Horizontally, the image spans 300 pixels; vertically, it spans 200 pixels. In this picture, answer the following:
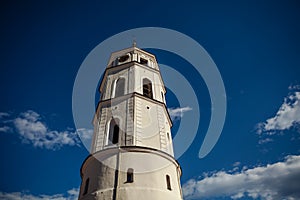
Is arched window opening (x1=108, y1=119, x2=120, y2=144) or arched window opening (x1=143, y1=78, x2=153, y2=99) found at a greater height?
arched window opening (x1=143, y1=78, x2=153, y2=99)

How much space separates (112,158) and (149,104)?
17.6ft

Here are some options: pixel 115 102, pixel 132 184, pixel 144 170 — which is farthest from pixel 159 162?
pixel 115 102

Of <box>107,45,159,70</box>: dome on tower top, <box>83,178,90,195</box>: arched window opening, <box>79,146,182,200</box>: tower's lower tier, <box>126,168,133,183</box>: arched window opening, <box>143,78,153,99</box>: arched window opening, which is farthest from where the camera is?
<box>107,45,159,70</box>: dome on tower top

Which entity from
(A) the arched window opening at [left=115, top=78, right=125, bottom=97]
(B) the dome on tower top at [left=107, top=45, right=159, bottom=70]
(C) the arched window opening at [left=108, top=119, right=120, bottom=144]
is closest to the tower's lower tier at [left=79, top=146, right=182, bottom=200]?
(C) the arched window opening at [left=108, top=119, right=120, bottom=144]

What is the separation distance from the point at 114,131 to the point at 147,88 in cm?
555

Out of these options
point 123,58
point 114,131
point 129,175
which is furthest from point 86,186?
point 123,58

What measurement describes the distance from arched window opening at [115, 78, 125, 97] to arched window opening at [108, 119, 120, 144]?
9.46ft

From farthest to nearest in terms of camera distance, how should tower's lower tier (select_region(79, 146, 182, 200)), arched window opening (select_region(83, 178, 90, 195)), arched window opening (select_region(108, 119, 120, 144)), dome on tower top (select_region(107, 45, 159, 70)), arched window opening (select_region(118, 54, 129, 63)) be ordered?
arched window opening (select_region(118, 54, 129, 63)), dome on tower top (select_region(107, 45, 159, 70)), arched window opening (select_region(108, 119, 120, 144)), arched window opening (select_region(83, 178, 90, 195)), tower's lower tier (select_region(79, 146, 182, 200))

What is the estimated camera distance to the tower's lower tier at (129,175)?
11094mm

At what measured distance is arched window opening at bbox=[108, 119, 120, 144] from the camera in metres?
14.2

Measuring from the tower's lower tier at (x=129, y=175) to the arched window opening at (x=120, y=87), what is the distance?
6.01 m

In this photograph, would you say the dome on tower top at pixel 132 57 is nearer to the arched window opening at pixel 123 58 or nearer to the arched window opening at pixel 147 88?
the arched window opening at pixel 123 58

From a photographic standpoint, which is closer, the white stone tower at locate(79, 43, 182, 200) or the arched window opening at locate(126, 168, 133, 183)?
the white stone tower at locate(79, 43, 182, 200)

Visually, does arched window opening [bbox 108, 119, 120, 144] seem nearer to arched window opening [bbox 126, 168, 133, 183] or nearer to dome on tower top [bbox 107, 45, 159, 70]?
arched window opening [bbox 126, 168, 133, 183]
